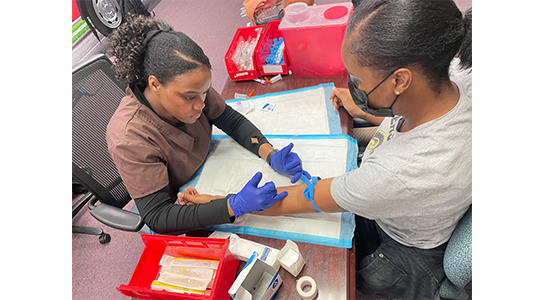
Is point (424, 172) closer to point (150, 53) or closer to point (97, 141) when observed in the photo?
point (150, 53)

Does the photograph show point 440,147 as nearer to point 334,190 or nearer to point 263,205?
point 334,190

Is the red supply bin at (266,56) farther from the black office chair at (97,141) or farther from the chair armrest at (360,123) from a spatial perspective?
the black office chair at (97,141)

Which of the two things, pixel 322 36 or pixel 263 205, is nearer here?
pixel 263 205

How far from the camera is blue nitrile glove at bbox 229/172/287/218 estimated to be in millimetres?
1093

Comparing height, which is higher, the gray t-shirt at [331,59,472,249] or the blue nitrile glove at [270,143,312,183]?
the gray t-shirt at [331,59,472,249]

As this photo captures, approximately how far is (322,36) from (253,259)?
1.20m

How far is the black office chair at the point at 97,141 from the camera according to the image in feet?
4.32

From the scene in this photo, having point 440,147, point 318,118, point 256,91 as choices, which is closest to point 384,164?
point 440,147

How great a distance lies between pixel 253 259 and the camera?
3.12 ft

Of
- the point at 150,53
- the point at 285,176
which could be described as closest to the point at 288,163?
the point at 285,176

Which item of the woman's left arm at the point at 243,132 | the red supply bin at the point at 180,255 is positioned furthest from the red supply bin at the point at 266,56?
the red supply bin at the point at 180,255

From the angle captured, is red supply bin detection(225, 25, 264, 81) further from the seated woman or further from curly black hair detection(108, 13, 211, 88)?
the seated woman

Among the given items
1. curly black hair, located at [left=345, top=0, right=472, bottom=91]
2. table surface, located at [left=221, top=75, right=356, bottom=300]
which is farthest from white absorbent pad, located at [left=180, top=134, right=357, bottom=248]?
curly black hair, located at [left=345, top=0, right=472, bottom=91]

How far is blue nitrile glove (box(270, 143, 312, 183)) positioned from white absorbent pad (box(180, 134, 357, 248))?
4 cm
